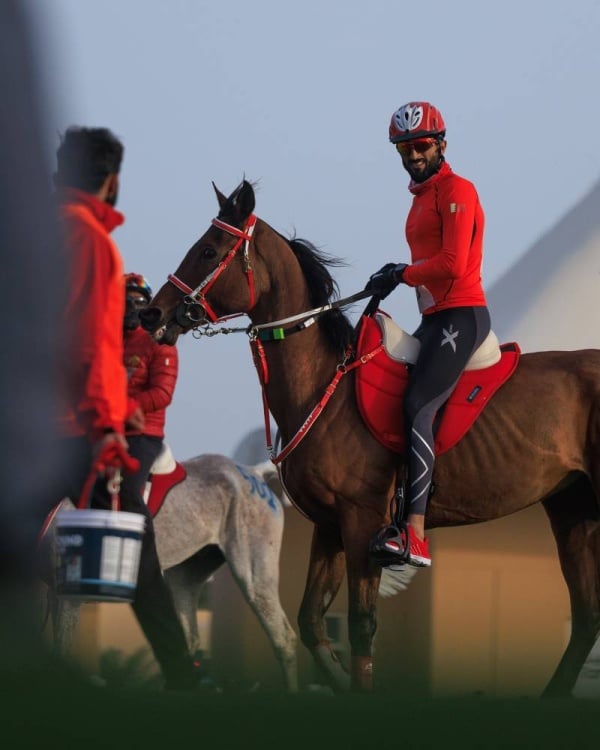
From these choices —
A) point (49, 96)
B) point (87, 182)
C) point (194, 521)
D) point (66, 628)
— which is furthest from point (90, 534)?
point (194, 521)

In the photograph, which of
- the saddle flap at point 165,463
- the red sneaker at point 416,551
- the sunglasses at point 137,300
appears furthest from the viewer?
the saddle flap at point 165,463

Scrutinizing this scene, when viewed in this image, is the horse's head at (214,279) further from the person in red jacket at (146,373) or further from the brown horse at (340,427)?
the person in red jacket at (146,373)

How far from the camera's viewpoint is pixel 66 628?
9211mm

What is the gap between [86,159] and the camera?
183 inches

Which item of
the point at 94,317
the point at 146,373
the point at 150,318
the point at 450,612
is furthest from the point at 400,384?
the point at 450,612

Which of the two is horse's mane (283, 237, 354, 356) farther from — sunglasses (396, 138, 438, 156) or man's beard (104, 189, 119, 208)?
man's beard (104, 189, 119, 208)

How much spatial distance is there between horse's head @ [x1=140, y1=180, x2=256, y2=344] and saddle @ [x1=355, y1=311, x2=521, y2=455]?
71 cm

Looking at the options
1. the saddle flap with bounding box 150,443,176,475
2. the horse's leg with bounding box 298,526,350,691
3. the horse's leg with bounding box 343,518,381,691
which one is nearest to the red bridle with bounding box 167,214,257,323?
the horse's leg with bounding box 298,526,350,691

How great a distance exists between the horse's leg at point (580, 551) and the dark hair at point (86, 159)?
392 cm

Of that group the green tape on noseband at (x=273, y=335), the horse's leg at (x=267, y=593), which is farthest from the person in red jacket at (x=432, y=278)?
the horse's leg at (x=267, y=593)

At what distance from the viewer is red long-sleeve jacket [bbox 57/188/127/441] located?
4.41 m

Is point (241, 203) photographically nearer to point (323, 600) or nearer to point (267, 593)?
point (323, 600)

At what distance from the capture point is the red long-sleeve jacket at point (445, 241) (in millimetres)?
7152

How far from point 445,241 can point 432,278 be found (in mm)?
198
